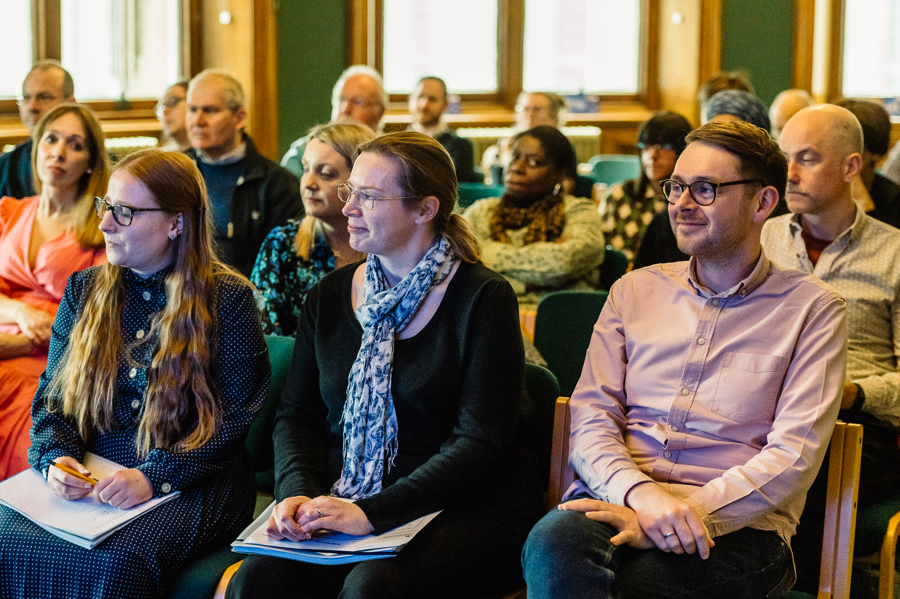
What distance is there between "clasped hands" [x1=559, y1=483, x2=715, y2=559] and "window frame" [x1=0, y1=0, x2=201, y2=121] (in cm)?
520

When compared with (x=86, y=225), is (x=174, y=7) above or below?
above

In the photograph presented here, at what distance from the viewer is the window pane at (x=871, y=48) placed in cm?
955

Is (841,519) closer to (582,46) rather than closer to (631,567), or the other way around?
(631,567)

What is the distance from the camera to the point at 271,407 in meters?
2.31

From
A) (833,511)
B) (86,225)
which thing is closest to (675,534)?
(833,511)

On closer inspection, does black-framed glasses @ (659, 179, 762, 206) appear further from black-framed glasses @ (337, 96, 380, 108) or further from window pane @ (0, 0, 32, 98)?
window pane @ (0, 0, 32, 98)

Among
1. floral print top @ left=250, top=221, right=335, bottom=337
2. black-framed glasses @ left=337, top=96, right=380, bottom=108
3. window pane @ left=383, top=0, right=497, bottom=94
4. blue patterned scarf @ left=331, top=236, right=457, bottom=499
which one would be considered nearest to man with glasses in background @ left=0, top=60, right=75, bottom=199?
black-framed glasses @ left=337, top=96, right=380, bottom=108

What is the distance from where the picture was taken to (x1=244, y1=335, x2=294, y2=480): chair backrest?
7.60 feet

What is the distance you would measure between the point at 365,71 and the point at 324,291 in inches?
143

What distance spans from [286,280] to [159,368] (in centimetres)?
77

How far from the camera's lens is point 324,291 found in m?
2.13

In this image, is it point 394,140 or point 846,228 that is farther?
point 846,228

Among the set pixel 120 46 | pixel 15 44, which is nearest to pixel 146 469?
pixel 15 44

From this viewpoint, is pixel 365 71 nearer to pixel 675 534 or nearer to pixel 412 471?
pixel 412 471
